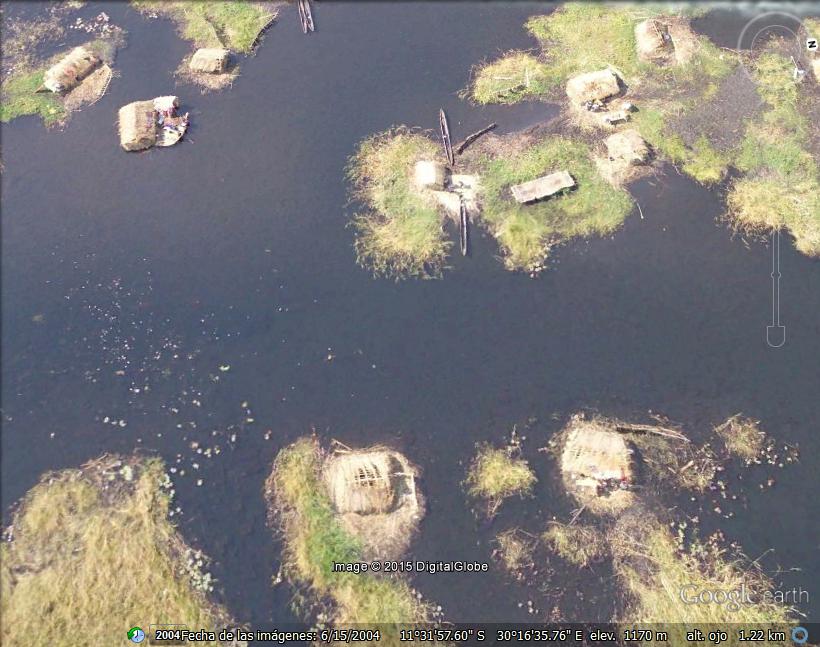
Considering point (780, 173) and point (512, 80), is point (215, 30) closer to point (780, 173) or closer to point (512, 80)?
point (512, 80)

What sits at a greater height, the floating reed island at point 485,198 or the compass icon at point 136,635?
the floating reed island at point 485,198

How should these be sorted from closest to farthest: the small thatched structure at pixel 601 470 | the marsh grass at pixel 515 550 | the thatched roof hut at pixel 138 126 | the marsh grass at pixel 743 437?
the marsh grass at pixel 515 550 < the small thatched structure at pixel 601 470 < the marsh grass at pixel 743 437 < the thatched roof hut at pixel 138 126

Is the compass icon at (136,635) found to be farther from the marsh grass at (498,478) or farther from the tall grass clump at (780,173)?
the tall grass clump at (780,173)

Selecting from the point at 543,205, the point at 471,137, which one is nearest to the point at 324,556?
the point at 543,205

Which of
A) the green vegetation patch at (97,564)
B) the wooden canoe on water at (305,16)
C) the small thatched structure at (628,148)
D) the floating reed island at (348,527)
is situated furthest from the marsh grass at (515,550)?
the wooden canoe on water at (305,16)

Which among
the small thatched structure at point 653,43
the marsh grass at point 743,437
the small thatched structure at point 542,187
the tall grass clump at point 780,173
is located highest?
the small thatched structure at point 653,43

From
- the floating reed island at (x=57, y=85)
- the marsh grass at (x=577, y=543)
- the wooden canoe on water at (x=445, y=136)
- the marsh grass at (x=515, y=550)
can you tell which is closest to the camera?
the marsh grass at (x=577, y=543)
